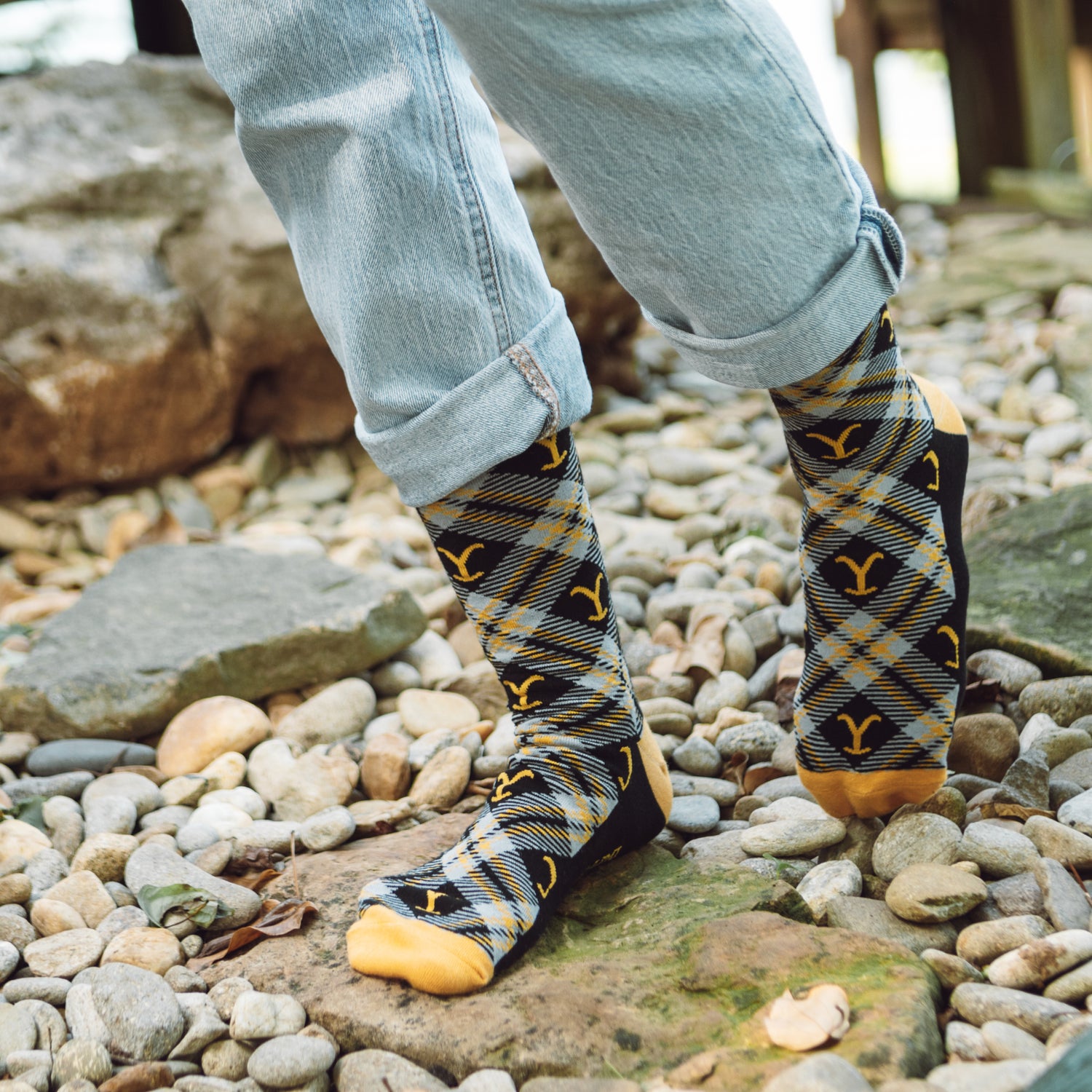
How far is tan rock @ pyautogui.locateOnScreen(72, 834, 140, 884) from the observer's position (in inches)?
46.3

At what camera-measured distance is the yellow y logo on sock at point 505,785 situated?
1030 mm

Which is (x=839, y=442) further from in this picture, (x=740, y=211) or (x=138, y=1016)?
(x=138, y=1016)

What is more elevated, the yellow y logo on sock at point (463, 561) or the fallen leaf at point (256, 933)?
the yellow y logo on sock at point (463, 561)

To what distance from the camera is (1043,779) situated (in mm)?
1073

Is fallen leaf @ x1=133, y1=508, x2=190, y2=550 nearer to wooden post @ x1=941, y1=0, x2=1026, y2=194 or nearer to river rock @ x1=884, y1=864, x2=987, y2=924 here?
river rock @ x1=884, y1=864, x2=987, y2=924

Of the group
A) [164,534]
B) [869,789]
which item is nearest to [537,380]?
[869,789]

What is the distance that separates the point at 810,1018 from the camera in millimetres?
775

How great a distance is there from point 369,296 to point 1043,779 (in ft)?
2.44

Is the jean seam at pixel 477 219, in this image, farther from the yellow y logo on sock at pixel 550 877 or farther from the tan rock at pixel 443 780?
the tan rock at pixel 443 780

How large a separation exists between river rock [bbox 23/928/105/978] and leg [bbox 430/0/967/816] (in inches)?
28.8

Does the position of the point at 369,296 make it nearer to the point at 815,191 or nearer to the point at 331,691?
the point at 815,191

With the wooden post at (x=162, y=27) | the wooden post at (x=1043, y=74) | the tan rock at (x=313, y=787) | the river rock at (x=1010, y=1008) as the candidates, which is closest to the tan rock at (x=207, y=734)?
the tan rock at (x=313, y=787)

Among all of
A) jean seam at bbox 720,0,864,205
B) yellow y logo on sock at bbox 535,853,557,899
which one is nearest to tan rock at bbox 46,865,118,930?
yellow y logo on sock at bbox 535,853,557,899

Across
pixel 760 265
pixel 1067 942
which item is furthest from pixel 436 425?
pixel 1067 942
